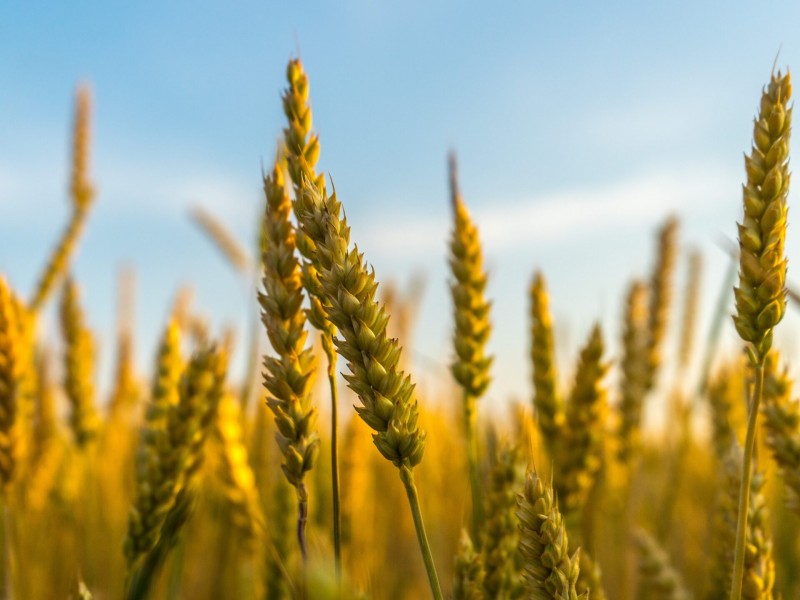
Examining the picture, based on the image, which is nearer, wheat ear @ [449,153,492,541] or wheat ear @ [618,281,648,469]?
wheat ear @ [449,153,492,541]

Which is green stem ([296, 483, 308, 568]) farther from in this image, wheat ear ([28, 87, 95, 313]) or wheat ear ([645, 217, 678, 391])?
wheat ear ([28, 87, 95, 313])

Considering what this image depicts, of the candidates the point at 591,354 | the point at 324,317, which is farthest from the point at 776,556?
the point at 324,317

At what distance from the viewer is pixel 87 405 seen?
→ 2.02m

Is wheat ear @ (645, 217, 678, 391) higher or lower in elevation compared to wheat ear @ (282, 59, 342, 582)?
higher

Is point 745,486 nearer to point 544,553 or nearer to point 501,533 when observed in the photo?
point 544,553

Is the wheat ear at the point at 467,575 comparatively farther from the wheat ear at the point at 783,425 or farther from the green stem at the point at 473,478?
the wheat ear at the point at 783,425

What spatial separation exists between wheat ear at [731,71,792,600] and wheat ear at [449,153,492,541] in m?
0.45

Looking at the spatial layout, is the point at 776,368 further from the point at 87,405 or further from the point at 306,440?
the point at 87,405

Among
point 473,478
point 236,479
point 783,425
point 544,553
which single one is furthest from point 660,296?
→ point 544,553

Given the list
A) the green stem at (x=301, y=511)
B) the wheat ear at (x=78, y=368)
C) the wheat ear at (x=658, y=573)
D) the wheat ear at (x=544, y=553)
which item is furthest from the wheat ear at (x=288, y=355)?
the wheat ear at (x=78, y=368)

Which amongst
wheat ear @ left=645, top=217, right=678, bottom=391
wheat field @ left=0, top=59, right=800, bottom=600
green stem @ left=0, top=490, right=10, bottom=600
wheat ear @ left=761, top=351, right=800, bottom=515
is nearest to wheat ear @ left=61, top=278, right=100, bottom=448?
wheat field @ left=0, top=59, right=800, bottom=600

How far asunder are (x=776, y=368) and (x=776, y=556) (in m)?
1.24

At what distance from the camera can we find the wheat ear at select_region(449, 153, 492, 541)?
1.16 metres

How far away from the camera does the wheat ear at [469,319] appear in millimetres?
1164
